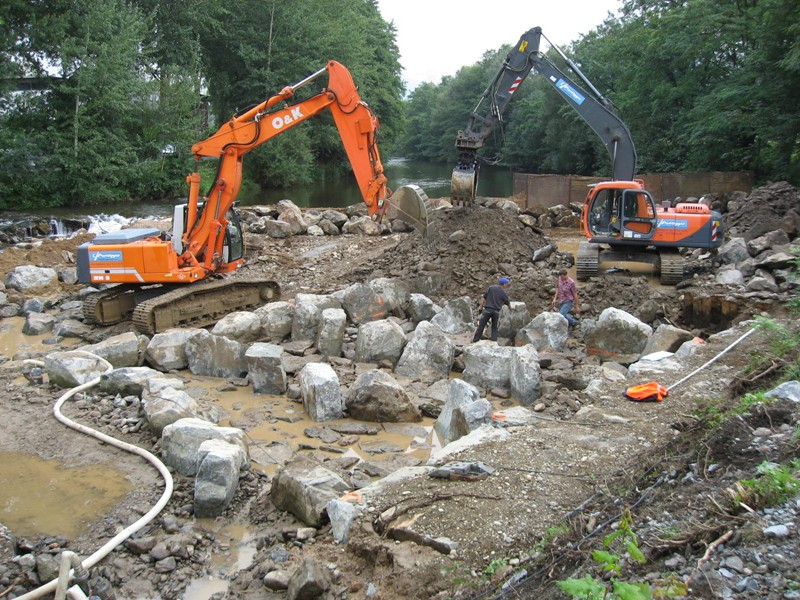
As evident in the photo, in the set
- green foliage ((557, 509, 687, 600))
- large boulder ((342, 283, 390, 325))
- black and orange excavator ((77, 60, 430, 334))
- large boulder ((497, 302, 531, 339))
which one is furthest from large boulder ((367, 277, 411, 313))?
green foliage ((557, 509, 687, 600))

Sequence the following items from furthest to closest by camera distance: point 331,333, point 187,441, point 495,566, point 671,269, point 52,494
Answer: point 671,269
point 331,333
point 187,441
point 52,494
point 495,566

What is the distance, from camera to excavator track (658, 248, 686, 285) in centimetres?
1322

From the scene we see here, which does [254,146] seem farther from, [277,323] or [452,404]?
[452,404]

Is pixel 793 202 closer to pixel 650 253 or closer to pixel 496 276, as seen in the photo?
pixel 650 253

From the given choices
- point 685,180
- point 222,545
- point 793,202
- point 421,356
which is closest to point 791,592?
point 222,545

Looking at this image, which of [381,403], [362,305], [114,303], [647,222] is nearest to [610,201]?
[647,222]

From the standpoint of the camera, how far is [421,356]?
902cm

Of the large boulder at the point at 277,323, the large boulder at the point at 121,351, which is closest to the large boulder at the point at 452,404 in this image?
the large boulder at the point at 277,323

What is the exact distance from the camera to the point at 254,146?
11.6m

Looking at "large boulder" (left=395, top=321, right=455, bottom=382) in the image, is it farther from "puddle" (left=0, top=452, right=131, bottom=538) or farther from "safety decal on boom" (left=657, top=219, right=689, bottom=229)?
"safety decal on boom" (left=657, top=219, right=689, bottom=229)

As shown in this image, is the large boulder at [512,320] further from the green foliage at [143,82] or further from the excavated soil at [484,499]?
the green foliage at [143,82]

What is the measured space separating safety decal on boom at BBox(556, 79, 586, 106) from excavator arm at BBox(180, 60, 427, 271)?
16.0 ft

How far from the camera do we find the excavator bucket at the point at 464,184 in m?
14.9

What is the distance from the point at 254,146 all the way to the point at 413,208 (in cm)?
573
